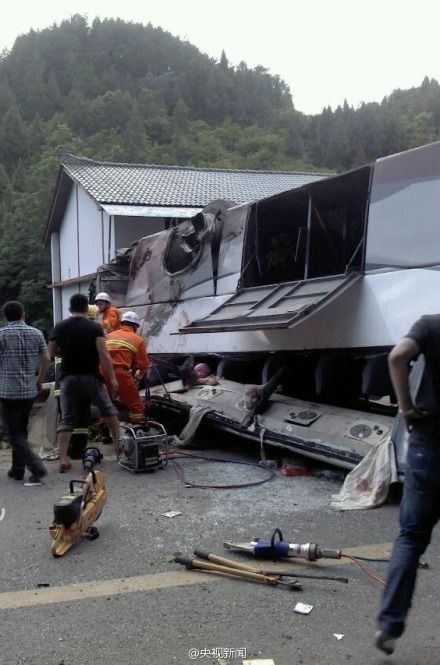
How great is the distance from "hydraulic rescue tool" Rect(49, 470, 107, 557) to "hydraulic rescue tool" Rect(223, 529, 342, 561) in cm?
95

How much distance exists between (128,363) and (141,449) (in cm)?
125

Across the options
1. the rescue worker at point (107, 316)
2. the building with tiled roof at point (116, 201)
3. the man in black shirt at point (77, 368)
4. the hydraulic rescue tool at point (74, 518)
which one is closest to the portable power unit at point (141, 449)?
the man in black shirt at point (77, 368)

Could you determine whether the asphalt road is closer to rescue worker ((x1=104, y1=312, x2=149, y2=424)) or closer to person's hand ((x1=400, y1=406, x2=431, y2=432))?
person's hand ((x1=400, y1=406, x2=431, y2=432))

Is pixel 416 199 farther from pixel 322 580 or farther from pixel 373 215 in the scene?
pixel 322 580

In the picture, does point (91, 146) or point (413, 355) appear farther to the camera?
point (91, 146)

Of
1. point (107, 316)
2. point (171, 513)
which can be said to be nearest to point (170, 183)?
point (107, 316)

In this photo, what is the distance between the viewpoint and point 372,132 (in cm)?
5628

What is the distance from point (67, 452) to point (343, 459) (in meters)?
2.46

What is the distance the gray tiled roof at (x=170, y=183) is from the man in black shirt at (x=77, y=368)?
1422cm

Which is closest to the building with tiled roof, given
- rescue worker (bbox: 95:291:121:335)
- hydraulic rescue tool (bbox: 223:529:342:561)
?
rescue worker (bbox: 95:291:121:335)

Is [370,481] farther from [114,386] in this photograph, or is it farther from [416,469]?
[114,386]

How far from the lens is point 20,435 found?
19.1ft

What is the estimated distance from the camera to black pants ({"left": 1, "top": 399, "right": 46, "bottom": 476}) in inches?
228

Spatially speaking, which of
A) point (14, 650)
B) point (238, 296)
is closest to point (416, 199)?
point (238, 296)
